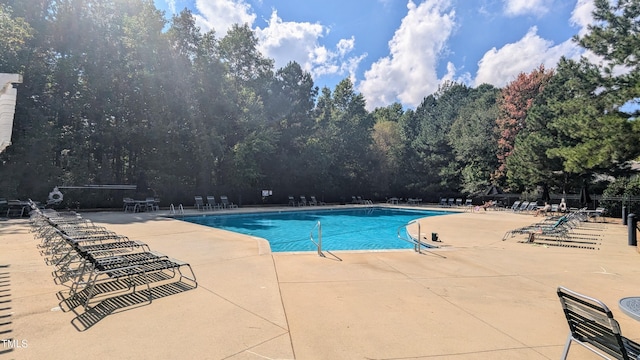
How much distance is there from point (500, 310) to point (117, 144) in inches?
764

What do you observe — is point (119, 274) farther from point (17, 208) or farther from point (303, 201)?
point (303, 201)

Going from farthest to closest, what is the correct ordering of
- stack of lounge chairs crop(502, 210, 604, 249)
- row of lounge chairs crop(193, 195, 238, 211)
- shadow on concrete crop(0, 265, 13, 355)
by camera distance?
row of lounge chairs crop(193, 195, 238, 211)
stack of lounge chairs crop(502, 210, 604, 249)
shadow on concrete crop(0, 265, 13, 355)

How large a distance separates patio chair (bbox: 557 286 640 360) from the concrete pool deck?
25.6 inches

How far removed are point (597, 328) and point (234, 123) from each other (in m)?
21.3

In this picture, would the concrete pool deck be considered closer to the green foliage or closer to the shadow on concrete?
the shadow on concrete

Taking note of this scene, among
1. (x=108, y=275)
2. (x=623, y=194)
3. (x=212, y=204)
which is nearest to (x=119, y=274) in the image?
(x=108, y=275)

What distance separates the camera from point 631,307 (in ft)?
7.35

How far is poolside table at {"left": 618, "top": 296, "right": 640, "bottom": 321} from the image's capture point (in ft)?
6.78

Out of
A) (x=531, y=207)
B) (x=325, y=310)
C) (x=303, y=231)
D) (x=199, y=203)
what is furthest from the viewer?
(x=531, y=207)

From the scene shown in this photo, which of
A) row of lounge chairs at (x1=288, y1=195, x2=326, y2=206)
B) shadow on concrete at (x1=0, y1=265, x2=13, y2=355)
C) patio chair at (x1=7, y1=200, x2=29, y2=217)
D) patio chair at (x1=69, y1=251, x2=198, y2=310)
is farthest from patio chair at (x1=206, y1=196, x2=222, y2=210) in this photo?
patio chair at (x1=69, y1=251, x2=198, y2=310)

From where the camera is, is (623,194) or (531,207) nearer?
(623,194)

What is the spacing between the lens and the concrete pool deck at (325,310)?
270 centimetres

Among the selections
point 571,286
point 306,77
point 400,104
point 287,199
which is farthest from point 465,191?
point 400,104

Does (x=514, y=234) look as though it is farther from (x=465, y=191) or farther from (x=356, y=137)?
(x=356, y=137)
